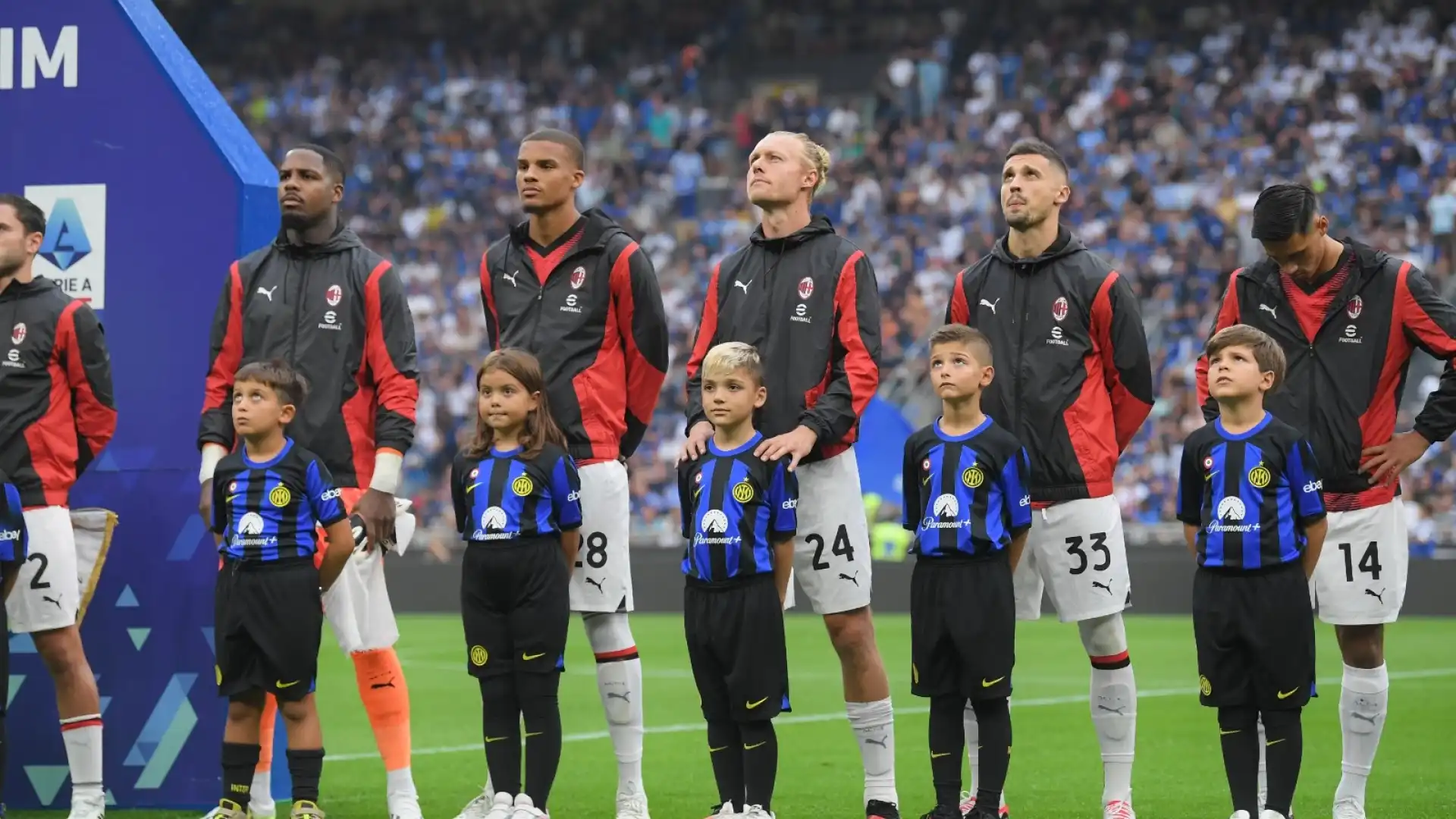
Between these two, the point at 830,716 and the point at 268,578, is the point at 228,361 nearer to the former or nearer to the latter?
the point at 268,578

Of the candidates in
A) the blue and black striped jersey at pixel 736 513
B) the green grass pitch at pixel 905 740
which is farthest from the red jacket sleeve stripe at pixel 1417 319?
the blue and black striped jersey at pixel 736 513

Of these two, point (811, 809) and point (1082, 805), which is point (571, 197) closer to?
point (811, 809)

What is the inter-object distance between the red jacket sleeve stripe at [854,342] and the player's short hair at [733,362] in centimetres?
35

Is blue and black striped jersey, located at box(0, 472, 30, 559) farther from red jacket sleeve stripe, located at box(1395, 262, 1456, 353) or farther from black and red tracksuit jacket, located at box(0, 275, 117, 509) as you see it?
red jacket sleeve stripe, located at box(1395, 262, 1456, 353)

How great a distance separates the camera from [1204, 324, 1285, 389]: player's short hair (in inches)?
246

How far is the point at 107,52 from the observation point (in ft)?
25.9

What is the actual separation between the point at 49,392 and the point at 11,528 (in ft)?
1.95

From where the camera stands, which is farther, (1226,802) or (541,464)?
(1226,802)

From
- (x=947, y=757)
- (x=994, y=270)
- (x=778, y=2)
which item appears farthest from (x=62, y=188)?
(x=778, y=2)

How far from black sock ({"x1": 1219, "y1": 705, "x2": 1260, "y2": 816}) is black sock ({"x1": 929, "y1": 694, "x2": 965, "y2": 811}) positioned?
2.85ft

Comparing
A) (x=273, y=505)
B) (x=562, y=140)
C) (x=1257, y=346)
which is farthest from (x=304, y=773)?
(x=1257, y=346)

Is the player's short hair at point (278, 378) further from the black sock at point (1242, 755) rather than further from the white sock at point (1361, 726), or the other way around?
the white sock at point (1361, 726)

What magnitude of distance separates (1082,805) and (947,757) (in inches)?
69.4

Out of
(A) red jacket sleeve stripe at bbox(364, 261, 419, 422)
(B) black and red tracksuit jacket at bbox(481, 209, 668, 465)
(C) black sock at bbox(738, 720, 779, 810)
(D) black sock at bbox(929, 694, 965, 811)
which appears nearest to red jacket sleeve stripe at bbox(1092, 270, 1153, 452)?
(D) black sock at bbox(929, 694, 965, 811)
